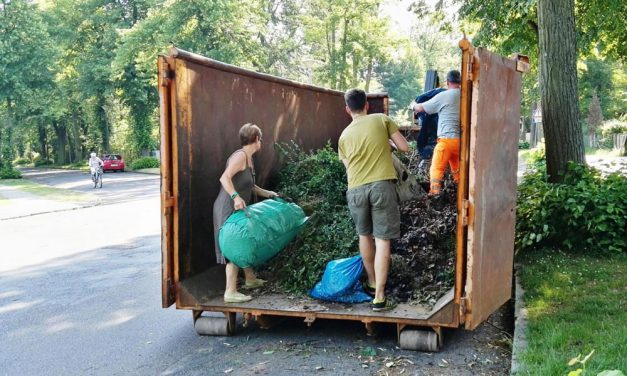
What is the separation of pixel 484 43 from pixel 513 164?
28.3 feet

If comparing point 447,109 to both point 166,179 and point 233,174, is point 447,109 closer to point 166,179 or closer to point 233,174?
point 233,174

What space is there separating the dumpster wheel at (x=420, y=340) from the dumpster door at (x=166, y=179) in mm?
1993

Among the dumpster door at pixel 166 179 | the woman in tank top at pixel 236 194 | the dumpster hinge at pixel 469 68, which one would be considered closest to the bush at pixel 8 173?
the woman in tank top at pixel 236 194

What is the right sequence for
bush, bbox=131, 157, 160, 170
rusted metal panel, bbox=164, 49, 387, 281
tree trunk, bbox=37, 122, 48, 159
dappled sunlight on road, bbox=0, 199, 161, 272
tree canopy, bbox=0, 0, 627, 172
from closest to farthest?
rusted metal panel, bbox=164, 49, 387, 281 < dappled sunlight on road, bbox=0, 199, 161, 272 < tree canopy, bbox=0, 0, 627, 172 < bush, bbox=131, 157, 160, 170 < tree trunk, bbox=37, 122, 48, 159

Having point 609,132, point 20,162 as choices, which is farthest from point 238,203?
point 20,162

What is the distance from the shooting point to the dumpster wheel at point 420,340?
4.47 meters

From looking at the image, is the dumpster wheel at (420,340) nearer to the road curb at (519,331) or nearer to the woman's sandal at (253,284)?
the road curb at (519,331)

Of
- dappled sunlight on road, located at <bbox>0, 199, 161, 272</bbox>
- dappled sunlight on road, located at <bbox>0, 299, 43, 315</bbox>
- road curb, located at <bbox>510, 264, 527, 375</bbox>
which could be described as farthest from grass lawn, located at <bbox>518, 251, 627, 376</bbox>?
dappled sunlight on road, located at <bbox>0, 199, 161, 272</bbox>

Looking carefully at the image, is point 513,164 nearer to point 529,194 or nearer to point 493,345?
point 493,345

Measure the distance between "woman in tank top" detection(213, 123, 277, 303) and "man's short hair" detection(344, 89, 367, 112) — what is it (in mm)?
983

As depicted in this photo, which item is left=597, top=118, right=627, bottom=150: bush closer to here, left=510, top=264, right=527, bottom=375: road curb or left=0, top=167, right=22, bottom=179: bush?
left=510, top=264, right=527, bottom=375: road curb

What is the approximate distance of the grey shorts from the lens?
15.7 ft

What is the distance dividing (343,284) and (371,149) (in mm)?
1160

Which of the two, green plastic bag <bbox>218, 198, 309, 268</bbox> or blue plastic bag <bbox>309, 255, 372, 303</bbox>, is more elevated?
green plastic bag <bbox>218, 198, 309, 268</bbox>
